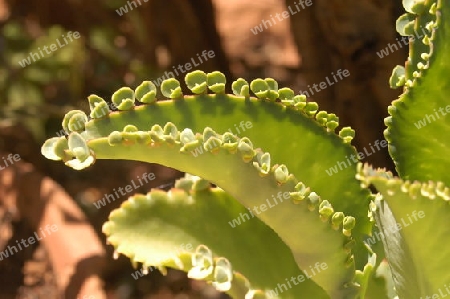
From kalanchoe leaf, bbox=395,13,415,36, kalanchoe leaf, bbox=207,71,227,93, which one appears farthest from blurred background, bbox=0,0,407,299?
kalanchoe leaf, bbox=207,71,227,93

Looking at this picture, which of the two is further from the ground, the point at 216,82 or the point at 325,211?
the point at 216,82

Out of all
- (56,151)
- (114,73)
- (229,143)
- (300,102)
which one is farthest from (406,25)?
(114,73)

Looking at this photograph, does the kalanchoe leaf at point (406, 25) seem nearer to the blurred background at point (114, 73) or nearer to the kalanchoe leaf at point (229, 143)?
the kalanchoe leaf at point (229, 143)

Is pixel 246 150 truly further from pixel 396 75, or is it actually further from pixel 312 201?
pixel 396 75

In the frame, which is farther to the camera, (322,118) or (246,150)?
(322,118)

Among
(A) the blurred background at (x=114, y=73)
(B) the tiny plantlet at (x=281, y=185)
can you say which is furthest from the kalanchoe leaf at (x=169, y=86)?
(A) the blurred background at (x=114, y=73)

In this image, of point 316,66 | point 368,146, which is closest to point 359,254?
point 368,146

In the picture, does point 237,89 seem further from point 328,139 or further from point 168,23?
point 168,23
